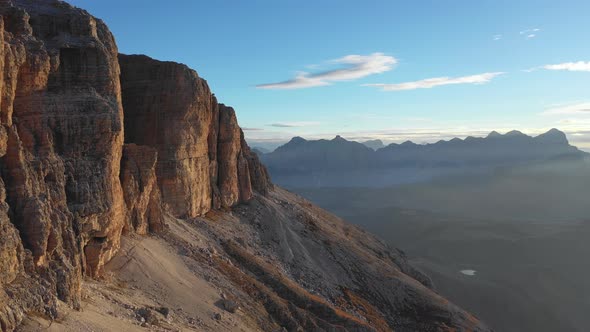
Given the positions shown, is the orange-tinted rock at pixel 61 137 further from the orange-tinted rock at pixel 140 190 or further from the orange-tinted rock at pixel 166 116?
the orange-tinted rock at pixel 166 116

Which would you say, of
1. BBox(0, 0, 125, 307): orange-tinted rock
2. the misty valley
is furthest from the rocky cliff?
the misty valley

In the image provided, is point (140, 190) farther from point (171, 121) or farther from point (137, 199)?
point (171, 121)

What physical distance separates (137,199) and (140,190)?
735 mm

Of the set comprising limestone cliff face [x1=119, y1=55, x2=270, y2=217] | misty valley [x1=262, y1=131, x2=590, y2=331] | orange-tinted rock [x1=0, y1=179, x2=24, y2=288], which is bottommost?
misty valley [x1=262, y1=131, x2=590, y2=331]

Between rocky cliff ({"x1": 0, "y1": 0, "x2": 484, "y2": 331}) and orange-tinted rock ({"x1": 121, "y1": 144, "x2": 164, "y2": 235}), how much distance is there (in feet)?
0.34

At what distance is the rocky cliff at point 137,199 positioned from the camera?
21219 millimetres

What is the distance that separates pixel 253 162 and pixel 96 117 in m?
39.6

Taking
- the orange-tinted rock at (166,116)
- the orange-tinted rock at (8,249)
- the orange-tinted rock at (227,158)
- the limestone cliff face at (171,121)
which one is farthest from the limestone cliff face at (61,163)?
the orange-tinted rock at (227,158)

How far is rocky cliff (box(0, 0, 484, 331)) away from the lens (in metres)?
21.2

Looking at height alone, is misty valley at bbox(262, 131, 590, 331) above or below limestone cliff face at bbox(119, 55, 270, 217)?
below

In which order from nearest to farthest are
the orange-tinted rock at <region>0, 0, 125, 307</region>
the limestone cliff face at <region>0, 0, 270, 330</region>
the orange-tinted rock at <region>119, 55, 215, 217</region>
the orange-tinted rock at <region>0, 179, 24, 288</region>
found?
the orange-tinted rock at <region>0, 179, 24, 288</region> → the limestone cliff face at <region>0, 0, 270, 330</region> → the orange-tinted rock at <region>0, 0, 125, 307</region> → the orange-tinted rock at <region>119, 55, 215, 217</region>

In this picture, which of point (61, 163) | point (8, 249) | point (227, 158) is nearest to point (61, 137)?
point (61, 163)

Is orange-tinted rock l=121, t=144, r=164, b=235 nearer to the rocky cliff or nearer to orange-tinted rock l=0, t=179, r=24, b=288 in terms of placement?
the rocky cliff

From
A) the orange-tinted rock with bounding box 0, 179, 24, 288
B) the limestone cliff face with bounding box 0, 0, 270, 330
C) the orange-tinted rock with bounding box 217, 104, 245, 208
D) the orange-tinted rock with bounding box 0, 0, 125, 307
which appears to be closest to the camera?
the orange-tinted rock with bounding box 0, 179, 24, 288
